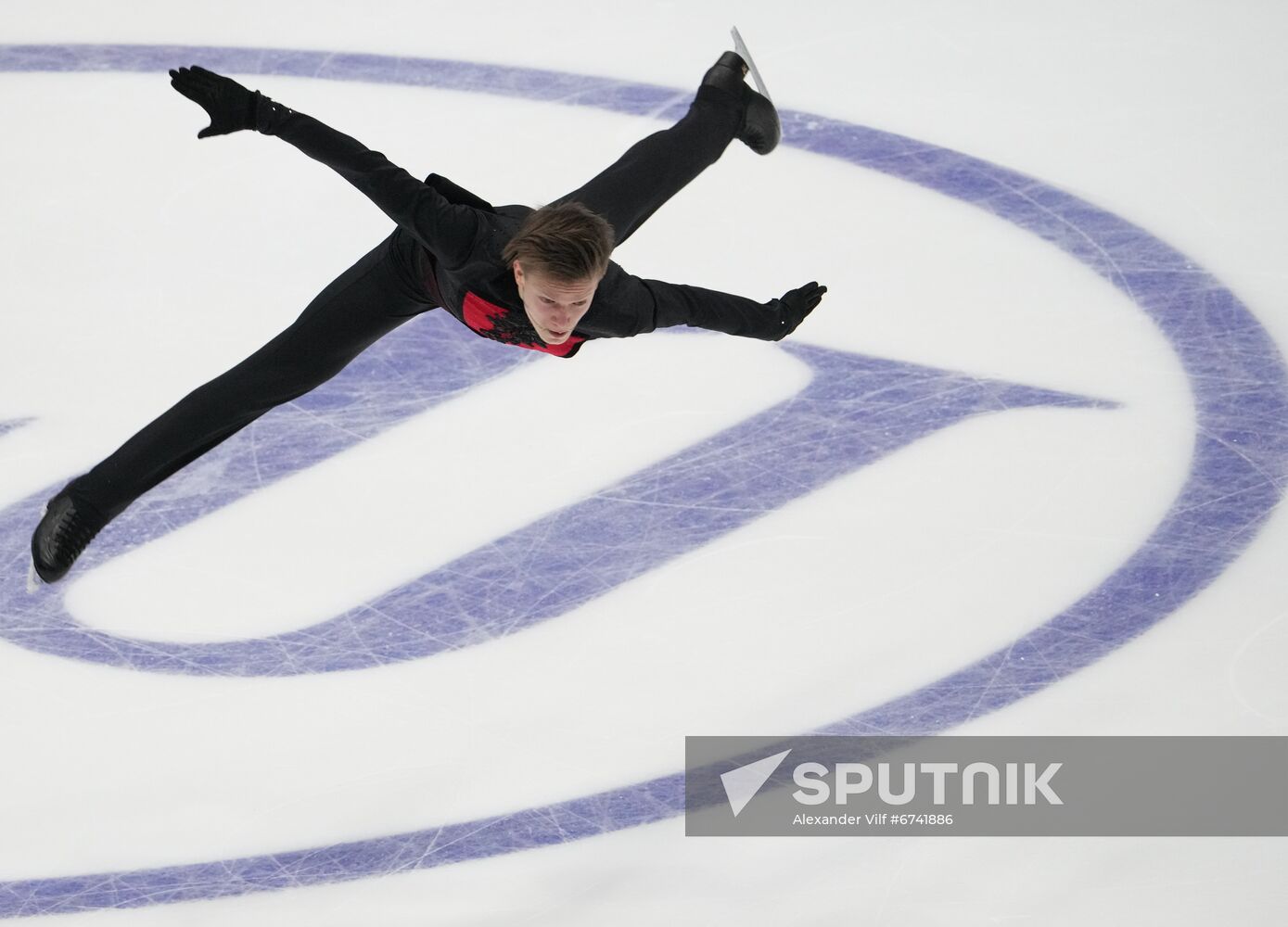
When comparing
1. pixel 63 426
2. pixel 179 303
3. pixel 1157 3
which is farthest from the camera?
pixel 1157 3

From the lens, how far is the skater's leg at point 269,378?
365 cm

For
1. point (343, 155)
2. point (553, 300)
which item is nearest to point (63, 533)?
point (343, 155)

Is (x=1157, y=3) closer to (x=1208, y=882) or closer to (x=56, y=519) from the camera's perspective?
(x=1208, y=882)

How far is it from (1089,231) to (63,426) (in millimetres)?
3832

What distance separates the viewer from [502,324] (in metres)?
3.56

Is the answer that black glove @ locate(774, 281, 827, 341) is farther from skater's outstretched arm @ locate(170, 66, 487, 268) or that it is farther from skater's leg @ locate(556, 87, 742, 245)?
skater's outstretched arm @ locate(170, 66, 487, 268)

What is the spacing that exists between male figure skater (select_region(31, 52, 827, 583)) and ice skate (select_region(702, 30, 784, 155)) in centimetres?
35

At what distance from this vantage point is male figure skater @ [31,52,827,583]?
3.28 m

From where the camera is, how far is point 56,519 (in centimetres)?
366

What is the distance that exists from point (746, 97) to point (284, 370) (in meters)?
1.62

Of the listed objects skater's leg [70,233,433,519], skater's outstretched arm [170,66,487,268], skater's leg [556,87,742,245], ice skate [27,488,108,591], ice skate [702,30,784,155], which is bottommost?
ice skate [27,488,108,591]

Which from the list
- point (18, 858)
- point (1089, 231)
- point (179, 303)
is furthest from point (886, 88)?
point (18, 858)

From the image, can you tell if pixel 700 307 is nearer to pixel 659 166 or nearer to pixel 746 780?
pixel 659 166

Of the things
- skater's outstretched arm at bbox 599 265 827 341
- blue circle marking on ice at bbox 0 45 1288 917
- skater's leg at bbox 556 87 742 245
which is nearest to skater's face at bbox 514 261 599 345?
skater's outstretched arm at bbox 599 265 827 341
